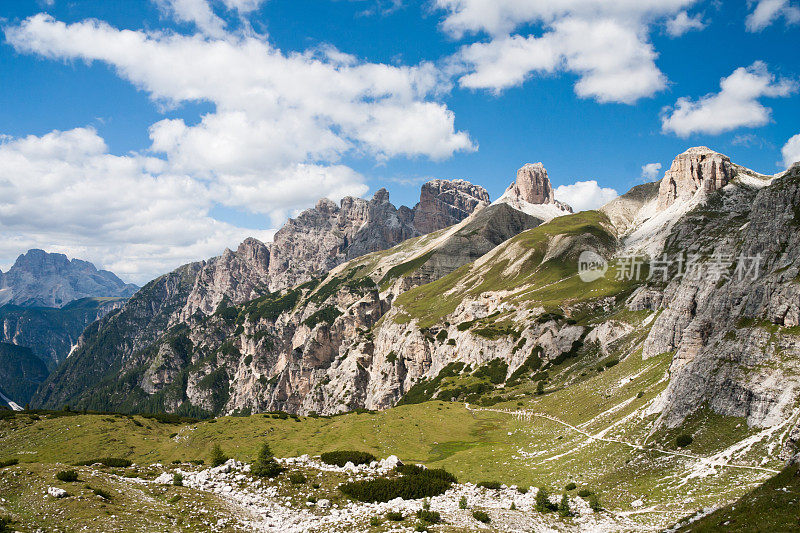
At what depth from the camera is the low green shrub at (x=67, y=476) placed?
105 feet

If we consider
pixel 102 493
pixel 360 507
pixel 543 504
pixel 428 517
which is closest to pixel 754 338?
pixel 543 504

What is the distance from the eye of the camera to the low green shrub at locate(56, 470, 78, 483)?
32.1 metres

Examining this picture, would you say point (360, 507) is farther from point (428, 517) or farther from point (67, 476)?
point (67, 476)

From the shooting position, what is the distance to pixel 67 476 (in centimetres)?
3228

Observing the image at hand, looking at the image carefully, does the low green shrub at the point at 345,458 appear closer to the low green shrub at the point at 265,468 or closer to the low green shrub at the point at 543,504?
the low green shrub at the point at 265,468

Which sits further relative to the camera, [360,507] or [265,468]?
[265,468]

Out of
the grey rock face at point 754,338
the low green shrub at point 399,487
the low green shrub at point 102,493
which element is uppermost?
the grey rock face at point 754,338

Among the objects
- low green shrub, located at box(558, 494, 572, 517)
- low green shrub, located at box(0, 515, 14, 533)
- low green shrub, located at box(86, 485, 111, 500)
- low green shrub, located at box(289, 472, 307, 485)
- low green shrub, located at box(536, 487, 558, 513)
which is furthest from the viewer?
low green shrub, located at box(289, 472, 307, 485)

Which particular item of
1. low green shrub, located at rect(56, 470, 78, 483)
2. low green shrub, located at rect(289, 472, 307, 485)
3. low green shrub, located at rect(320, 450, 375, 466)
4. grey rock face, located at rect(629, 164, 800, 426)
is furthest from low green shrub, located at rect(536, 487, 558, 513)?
low green shrub, located at rect(56, 470, 78, 483)

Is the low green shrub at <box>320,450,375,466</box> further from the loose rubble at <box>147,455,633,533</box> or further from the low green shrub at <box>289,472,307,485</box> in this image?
the low green shrub at <box>289,472,307,485</box>

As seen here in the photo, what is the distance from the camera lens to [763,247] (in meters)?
70.4

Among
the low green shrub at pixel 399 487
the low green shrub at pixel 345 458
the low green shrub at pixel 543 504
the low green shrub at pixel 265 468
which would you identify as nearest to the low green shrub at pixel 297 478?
the low green shrub at pixel 265 468

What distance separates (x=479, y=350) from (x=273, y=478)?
14347cm

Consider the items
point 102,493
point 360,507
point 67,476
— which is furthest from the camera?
point 360,507
